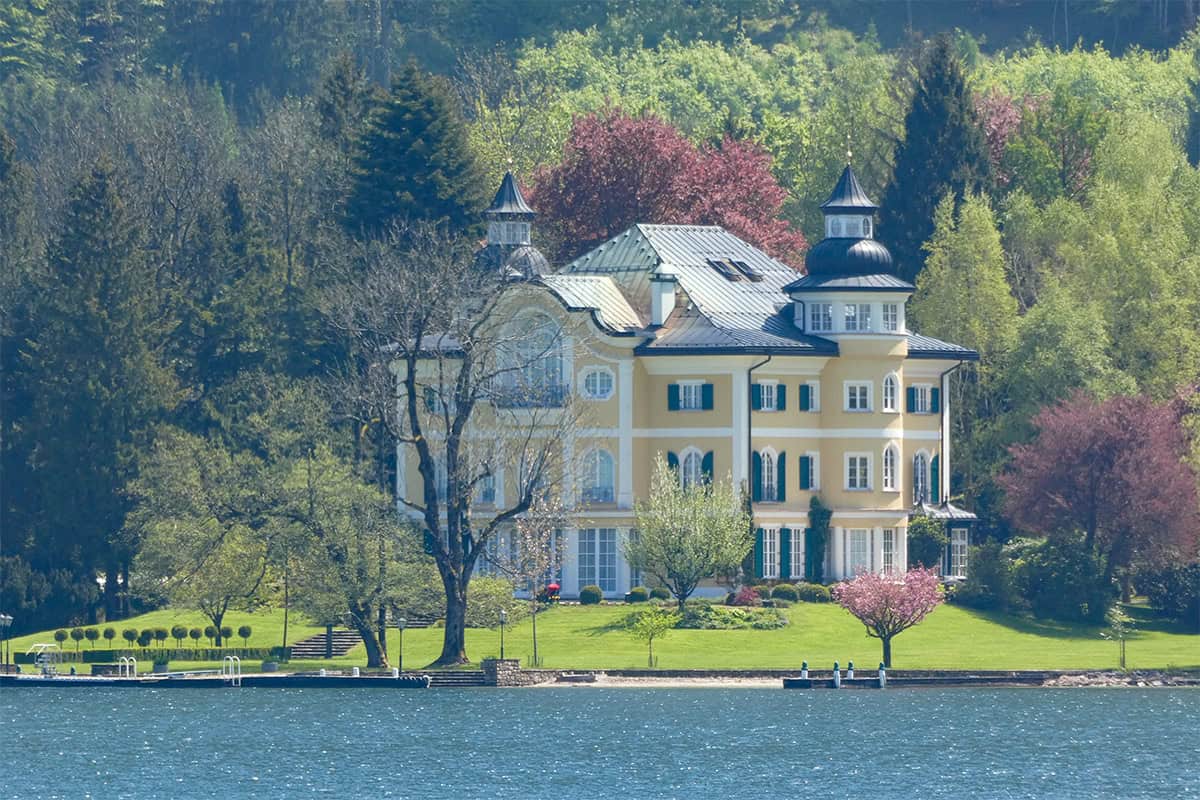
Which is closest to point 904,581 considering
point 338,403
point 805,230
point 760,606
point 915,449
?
point 760,606

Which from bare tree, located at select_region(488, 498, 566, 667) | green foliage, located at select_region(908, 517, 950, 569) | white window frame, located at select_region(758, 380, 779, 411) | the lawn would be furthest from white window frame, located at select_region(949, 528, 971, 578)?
bare tree, located at select_region(488, 498, 566, 667)

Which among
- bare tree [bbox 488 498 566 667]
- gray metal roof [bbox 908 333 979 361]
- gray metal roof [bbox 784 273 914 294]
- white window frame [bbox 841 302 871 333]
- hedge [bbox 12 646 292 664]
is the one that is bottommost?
hedge [bbox 12 646 292 664]

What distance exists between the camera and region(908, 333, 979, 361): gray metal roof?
116 metres

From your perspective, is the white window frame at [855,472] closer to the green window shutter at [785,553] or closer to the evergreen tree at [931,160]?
the green window shutter at [785,553]

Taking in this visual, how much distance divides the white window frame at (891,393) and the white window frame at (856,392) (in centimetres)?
46

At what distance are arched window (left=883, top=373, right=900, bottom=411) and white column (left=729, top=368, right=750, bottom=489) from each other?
5.18 meters

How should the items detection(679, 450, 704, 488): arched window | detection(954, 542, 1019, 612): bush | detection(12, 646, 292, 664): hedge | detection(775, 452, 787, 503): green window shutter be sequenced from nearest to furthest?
detection(12, 646, 292, 664): hedge, detection(954, 542, 1019, 612): bush, detection(679, 450, 704, 488): arched window, detection(775, 452, 787, 503): green window shutter

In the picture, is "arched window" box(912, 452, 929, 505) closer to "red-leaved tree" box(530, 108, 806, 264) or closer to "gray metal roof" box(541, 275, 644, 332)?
Result: "gray metal roof" box(541, 275, 644, 332)

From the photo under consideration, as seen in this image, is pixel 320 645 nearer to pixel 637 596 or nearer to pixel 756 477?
pixel 637 596

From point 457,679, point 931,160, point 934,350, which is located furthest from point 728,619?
point 931,160

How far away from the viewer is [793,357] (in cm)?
11281

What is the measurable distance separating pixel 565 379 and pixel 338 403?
1134 cm

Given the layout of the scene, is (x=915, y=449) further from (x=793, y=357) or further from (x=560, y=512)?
(x=560, y=512)

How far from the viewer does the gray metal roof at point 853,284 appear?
114m
